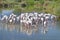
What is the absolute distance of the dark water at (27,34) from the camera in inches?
502

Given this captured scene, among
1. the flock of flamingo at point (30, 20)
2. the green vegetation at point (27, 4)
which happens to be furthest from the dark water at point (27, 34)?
the green vegetation at point (27, 4)

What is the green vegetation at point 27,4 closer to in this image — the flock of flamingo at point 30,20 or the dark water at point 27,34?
the flock of flamingo at point 30,20

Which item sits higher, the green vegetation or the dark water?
the dark water

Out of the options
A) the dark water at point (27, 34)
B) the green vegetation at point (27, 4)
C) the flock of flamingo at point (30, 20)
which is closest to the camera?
the dark water at point (27, 34)

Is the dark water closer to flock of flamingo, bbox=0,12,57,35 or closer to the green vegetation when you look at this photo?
flock of flamingo, bbox=0,12,57,35

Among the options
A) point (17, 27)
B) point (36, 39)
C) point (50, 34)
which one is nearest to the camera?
point (36, 39)

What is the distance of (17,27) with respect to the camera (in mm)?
15000

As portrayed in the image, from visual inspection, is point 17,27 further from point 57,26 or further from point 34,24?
point 57,26

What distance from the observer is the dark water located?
12.7 m

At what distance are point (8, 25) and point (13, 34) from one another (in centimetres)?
247

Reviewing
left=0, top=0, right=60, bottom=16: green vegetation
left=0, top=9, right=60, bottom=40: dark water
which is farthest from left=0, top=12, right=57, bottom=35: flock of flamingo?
left=0, top=0, right=60, bottom=16: green vegetation

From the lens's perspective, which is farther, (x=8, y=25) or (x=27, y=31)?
(x=8, y=25)

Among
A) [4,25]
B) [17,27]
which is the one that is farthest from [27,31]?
[4,25]

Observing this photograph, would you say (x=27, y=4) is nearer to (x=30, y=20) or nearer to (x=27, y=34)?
(x=30, y=20)
